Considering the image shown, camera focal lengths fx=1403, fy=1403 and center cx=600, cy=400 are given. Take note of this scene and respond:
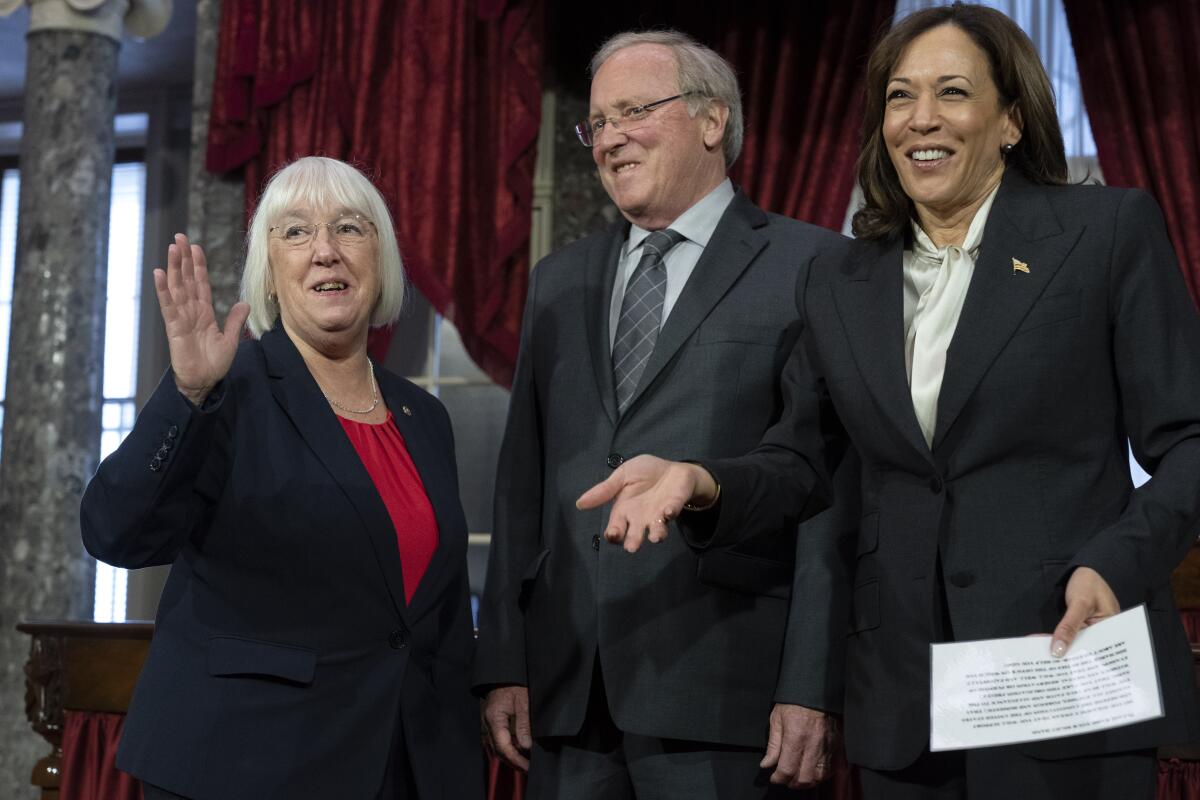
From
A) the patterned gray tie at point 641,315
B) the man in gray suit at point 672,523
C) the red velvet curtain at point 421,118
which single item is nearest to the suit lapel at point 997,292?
the man in gray suit at point 672,523

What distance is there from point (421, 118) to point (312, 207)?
3.26m

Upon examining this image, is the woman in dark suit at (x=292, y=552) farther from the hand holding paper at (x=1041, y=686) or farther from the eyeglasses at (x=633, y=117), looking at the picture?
the hand holding paper at (x=1041, y=686)

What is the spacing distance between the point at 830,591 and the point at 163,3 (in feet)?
15.3

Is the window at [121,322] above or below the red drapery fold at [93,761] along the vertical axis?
above

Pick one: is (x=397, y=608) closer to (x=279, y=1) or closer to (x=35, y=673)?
(x=35, y=673)

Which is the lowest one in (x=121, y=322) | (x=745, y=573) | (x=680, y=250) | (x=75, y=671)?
(x=75, y=671)

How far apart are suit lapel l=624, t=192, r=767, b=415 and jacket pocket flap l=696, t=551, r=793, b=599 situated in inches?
10.2

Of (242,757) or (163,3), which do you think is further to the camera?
(163,3)

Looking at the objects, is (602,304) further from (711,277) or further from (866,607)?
(866,607)

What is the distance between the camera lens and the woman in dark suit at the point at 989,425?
56.6 inches

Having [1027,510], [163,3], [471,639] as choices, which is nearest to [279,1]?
[163,3]

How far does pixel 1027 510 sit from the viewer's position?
1.51m

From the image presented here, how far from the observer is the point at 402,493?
2.09 meters

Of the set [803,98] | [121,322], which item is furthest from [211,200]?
[121,322]
